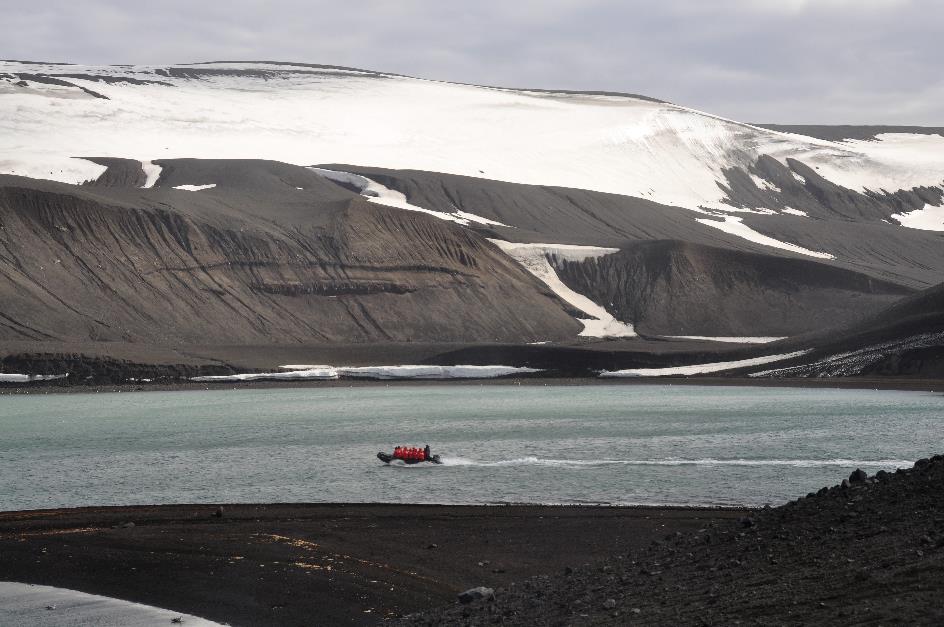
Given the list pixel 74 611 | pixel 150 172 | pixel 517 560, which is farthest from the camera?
pixel 150 172

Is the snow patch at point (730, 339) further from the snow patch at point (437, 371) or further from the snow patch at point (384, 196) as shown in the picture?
the snow patch at point (384, 196)

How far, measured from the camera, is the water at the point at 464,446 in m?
31.4

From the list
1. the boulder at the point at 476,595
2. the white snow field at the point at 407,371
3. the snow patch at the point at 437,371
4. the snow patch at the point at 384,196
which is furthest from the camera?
the snow patch at the point at 384,196

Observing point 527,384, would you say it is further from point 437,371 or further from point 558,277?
point 558,277

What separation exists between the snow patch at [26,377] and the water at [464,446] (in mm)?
4437

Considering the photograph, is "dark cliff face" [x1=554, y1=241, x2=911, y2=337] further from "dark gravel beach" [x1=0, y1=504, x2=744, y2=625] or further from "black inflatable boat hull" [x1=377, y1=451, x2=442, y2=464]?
"dark gravel beach" [x1=0, y1=504, x2=744, y2=625]

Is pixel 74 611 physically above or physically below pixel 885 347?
below

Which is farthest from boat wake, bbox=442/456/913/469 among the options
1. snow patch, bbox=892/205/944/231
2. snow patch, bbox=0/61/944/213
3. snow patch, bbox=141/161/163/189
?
snow patch, bbox=892/205/944/231

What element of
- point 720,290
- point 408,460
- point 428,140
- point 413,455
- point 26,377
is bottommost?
point 408,460

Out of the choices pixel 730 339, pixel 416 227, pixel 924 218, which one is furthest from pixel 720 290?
pixel 924 218

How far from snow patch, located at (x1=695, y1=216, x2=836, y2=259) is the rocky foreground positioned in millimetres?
110323

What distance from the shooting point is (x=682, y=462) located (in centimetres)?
3547

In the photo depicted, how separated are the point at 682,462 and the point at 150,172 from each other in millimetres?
103862

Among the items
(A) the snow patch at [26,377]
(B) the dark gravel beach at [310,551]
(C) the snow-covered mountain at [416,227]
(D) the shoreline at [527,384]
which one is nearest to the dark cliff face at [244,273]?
(C) the snow-covered mountain at [416,227]
